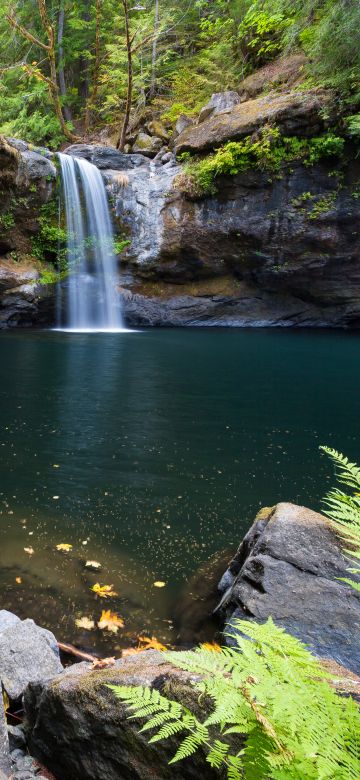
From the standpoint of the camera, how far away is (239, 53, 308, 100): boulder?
57.7ft

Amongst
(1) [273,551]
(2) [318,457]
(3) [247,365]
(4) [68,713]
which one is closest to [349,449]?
(2) [318,457]

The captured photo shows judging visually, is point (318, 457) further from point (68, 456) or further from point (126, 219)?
point (126, 219)

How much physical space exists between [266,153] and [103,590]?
1759 centimetres

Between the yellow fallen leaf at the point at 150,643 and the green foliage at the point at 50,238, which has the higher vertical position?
the green foliage at the point at 50,238

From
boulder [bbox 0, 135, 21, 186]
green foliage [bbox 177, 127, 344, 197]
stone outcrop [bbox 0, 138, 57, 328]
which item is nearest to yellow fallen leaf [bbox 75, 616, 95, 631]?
stone outcrop [bbox 0, 138, 57, 328]

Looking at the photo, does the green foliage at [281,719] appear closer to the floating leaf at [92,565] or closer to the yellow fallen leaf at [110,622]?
the yellow fallen leaf at [110,622]

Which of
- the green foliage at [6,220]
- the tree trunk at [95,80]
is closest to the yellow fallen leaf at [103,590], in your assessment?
the green foliage at [6,220]

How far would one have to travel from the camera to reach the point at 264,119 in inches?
664

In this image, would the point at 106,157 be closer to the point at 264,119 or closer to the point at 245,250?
the point at 264,119

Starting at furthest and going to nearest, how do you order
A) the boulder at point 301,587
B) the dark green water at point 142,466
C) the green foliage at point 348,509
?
1. the dark green water at point 142,466
2. the boulder at point 301,587
3. the green foliage at point 348,509

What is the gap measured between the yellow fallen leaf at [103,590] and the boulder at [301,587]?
83 centimetres

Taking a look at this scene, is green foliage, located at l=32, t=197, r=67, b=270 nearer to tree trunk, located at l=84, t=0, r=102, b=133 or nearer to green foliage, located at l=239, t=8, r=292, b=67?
tree trunk, located at l=84, t=0, r=102, b=133

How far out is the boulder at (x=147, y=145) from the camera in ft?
69.7

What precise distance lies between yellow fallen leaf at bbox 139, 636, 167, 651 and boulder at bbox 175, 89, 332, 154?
1777 centimetres
